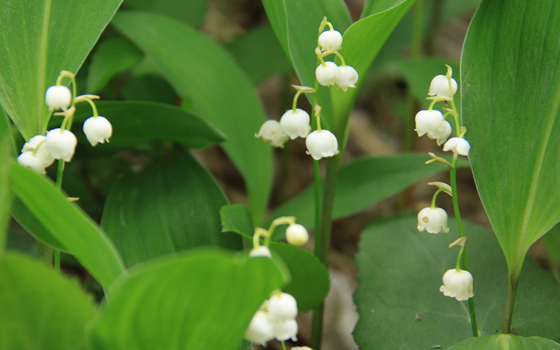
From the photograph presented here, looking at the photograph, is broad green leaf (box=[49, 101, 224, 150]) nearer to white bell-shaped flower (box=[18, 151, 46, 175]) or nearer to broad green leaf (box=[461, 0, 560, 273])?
white bell-shaped flower (box=[18, 151, 46, 175])

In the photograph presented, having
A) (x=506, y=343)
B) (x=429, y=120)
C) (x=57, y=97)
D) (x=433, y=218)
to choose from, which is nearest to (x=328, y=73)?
(x=429, y=120)

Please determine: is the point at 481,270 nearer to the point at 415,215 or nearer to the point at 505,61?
the point at 415,215

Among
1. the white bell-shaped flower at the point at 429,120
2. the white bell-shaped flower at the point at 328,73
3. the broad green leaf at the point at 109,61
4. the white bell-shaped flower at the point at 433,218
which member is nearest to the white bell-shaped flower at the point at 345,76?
the white bell-shaped flower at the point at 328,73

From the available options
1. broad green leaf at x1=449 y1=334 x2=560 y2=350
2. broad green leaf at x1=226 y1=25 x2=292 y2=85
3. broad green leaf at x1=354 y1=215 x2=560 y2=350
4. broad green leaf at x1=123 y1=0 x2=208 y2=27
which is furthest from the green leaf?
broad green leaf at x1=123 y1=0 x2=208 y2=27

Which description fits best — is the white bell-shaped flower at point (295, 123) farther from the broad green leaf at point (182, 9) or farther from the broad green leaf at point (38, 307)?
the broad green leaf at point (182, 9)

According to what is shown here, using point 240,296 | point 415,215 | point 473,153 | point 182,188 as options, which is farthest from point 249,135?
point 240,296

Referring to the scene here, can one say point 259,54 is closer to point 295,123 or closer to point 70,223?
point 295,123
